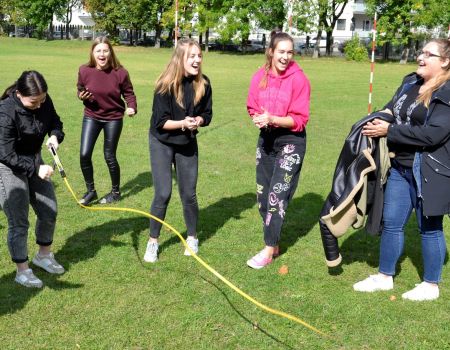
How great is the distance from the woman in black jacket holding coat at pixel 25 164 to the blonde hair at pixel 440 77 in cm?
283

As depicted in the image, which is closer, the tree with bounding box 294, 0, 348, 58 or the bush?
the bush

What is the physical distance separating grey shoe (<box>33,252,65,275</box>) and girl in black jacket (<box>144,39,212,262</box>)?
80 cm

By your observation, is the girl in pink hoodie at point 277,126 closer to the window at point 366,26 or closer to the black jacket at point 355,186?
the black jacket at point 355,186

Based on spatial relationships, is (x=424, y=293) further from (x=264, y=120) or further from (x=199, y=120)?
(x=199, y=120)

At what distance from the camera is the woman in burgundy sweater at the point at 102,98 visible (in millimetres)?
6527

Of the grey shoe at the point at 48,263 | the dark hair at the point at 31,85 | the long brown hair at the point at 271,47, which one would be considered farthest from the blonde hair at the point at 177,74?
the grey shoe at the point at 48,263

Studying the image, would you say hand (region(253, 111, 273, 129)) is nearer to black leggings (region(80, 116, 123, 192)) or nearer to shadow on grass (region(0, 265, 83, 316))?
shadow on grass (region(0, 265, 83, 316))

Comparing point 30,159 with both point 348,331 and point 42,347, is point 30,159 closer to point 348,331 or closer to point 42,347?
point 42,347

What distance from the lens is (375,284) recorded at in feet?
15.2

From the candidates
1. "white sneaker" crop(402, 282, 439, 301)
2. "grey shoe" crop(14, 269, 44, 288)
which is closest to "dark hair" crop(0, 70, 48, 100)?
"grey shoe" crop(14, 269, 44, 288)

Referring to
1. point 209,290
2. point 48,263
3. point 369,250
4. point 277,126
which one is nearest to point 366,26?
point 369,250

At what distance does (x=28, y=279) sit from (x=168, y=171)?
5.01 feet

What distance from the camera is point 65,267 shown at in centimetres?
494

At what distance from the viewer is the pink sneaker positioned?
5.05 meters
